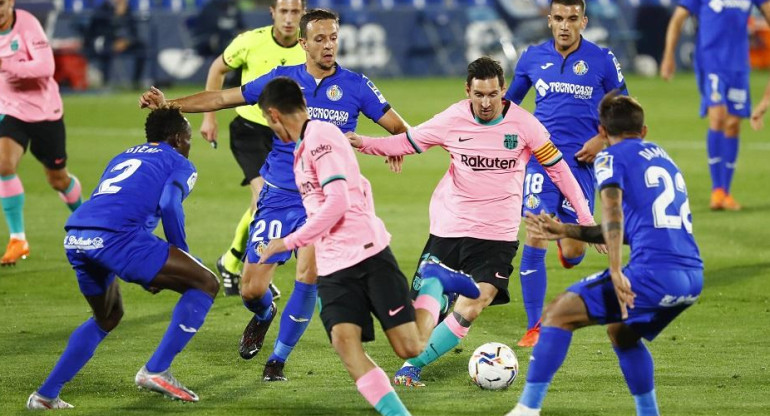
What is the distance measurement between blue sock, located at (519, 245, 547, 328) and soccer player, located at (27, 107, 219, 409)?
8.43 feet

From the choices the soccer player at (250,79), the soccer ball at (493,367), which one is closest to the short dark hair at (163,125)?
the soccer ball at (493,367)

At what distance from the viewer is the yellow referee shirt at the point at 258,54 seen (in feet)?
33.3

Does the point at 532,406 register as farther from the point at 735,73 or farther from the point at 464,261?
the point at 735,73

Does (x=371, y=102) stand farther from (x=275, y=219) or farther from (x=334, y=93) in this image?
(x=275, y=219)

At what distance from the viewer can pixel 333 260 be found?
21.2 feet

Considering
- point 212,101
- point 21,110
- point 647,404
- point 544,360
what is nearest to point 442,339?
point 544,360

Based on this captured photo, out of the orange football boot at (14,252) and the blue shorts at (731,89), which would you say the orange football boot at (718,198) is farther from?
the orange football boot at (14,252)

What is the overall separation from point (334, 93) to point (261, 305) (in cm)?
149

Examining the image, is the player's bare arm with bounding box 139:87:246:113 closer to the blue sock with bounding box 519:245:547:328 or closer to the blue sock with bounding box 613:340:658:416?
the blue sock with bounding box 519:245:547:328

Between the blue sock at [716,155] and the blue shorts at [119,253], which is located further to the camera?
the blue sock at [716,155]

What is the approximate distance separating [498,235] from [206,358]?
2.17 metres

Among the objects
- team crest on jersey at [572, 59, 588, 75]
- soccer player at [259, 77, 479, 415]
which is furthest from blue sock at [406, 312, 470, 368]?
team crest on jersey at [572, 59, 588, 75]

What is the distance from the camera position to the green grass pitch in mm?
7086

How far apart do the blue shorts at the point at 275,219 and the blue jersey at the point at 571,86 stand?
2.03 m
